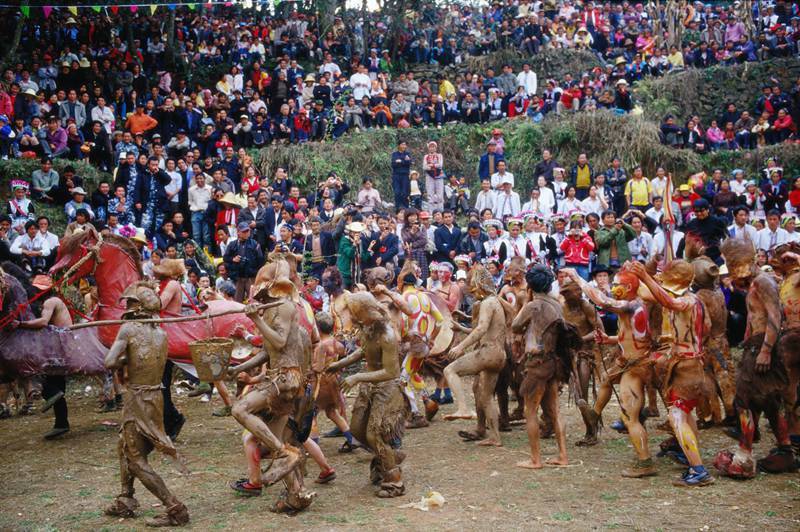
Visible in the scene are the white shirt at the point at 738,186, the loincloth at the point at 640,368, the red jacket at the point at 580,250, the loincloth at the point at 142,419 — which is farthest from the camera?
the white shirt at the point at 738,186

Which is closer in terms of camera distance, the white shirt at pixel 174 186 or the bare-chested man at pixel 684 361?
the bare-chested man at pixel 684 361

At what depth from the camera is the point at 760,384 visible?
8.56 meters

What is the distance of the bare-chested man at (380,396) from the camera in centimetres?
832

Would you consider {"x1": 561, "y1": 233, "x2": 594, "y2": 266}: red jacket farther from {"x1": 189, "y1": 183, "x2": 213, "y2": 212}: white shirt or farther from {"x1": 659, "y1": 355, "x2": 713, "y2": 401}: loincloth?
{"x1": 659, "y1": 355, "x2": 713, "y2": 401}: loincloth

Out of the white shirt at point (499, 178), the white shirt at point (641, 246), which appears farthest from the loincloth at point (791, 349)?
the white shirt at point (499, 178)

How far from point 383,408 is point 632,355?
101 inches

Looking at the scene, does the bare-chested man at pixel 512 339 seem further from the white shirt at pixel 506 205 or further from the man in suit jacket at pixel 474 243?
the white shirt at pixel 506 205

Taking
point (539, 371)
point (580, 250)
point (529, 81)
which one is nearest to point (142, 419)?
point (539, 371)

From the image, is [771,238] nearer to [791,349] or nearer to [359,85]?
[791,349]

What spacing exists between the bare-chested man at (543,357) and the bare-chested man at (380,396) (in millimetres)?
1391

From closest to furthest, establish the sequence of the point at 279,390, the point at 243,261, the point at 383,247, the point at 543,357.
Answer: the point at 279,390, the point at 543,357, the point at 243,261, the point at 383,247

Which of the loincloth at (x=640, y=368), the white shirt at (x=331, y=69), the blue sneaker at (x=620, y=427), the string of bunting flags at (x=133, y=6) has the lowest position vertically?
the blue sneaker at (x=620, y=427)

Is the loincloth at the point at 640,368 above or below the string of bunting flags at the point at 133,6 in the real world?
below

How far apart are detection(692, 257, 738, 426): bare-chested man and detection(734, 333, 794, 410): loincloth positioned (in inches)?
51.9
